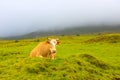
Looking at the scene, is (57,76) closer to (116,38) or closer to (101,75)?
(101,75)

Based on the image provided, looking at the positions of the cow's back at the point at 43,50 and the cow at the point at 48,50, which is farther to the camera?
the cow's back at the point at 43,50

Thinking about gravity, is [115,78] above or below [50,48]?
below

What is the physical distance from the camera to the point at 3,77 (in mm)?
19844

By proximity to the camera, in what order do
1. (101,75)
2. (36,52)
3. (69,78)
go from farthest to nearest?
(36,52)
(101,75)
(69,78)

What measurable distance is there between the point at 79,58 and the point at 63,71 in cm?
360

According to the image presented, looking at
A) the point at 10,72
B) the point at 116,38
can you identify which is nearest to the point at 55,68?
the point at 10,72

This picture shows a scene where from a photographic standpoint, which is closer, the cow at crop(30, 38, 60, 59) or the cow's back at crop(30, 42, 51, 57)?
the cow at crop(30, 38, 60, 59)

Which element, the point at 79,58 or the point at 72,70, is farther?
the point at 79,58

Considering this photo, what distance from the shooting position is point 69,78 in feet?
65.1

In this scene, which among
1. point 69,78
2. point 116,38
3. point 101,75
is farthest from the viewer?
point 116,38

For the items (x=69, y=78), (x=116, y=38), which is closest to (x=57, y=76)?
(x=69, y=78)

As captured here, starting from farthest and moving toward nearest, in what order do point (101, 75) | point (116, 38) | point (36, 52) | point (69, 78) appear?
point (116, 38) < point (36, 52) < point (101, 75) < point (69, 78)

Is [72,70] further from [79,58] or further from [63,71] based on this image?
[79,58]

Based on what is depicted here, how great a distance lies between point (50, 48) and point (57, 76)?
11.7 ft
